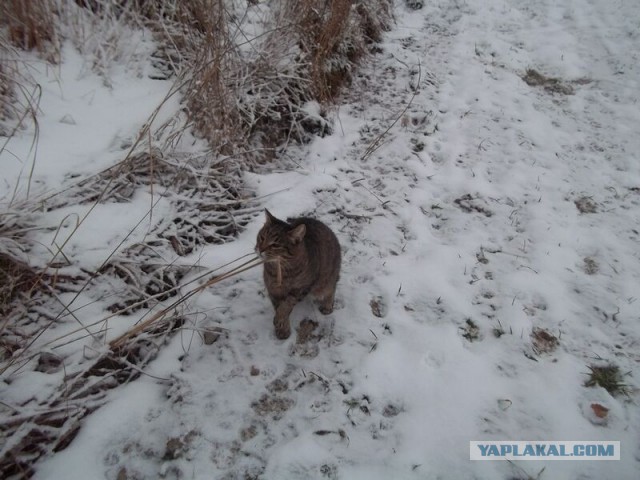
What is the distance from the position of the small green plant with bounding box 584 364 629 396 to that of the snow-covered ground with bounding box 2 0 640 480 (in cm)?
3

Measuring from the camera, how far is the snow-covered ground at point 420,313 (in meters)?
1.63

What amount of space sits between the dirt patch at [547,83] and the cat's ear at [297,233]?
4.14 metres

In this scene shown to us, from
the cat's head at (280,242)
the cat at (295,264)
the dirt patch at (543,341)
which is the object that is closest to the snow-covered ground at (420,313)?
the dirt patch at (543,341)

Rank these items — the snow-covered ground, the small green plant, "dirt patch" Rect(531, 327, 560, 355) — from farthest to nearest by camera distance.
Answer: "dirt patch" Rect(531, 327, 560, 355)
the small green plant
the snow-covered ground

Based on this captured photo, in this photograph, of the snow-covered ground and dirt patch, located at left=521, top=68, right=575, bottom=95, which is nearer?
the snow-covered ground

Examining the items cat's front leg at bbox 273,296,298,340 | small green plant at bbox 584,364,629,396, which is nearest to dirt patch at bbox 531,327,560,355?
small green plant at bbox 584,364,629,396

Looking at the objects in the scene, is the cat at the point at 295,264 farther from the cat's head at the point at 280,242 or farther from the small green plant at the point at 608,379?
the small green plant at the point at 608,379

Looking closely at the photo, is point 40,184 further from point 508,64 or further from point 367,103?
point 508,64

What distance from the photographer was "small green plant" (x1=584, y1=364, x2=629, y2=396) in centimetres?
192

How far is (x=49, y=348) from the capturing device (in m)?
1.66

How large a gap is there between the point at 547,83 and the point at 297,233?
171 inches

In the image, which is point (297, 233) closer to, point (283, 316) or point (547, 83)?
point (283, 316)

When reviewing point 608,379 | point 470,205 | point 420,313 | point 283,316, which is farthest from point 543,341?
point 283,316

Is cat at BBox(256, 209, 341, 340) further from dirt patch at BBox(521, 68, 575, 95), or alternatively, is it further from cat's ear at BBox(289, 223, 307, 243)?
dirt patch at BBox(521, 68, 575, 95)
